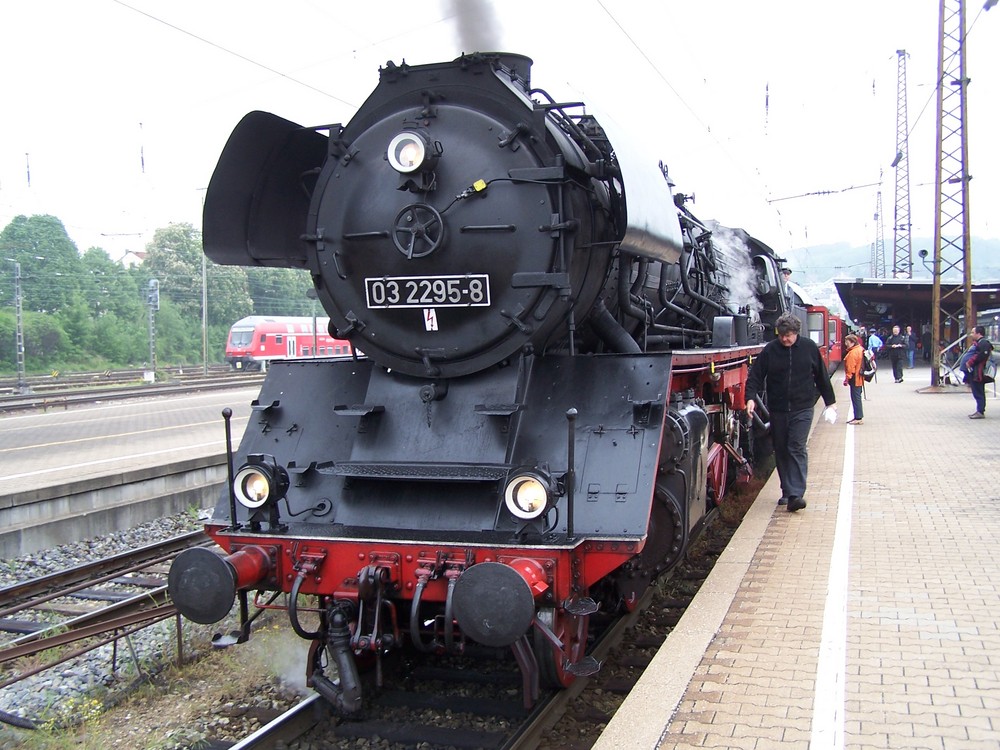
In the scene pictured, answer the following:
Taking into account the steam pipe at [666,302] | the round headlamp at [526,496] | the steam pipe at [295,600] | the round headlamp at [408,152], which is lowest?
the steam pipe at [295,600]

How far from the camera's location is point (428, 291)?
14.7 ft

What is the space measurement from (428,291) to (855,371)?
34.2 ft

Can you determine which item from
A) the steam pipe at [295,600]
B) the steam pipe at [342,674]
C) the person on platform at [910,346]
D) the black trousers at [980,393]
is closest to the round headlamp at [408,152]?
the steam pipe at [295,600]

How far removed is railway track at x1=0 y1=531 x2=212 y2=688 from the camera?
516cm

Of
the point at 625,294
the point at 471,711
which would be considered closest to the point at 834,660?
the point at 471,711

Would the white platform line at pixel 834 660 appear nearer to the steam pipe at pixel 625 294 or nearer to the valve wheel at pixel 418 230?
the steam pipe at pixel 625 294

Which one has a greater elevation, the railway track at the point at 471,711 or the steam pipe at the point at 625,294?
the steam pipe at the point at 625,294

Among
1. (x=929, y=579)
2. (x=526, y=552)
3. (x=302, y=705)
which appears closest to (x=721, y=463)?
(x=929, y=579)

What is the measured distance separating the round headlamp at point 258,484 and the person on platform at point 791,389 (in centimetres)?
403

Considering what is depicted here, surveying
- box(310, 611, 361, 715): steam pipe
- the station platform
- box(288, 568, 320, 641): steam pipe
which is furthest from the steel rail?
the station platform

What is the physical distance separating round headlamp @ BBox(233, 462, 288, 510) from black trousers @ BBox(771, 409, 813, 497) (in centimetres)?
436

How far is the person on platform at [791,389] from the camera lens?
6.79 m

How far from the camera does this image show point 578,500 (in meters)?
4.02

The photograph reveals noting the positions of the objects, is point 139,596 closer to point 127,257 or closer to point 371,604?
point 371,604
